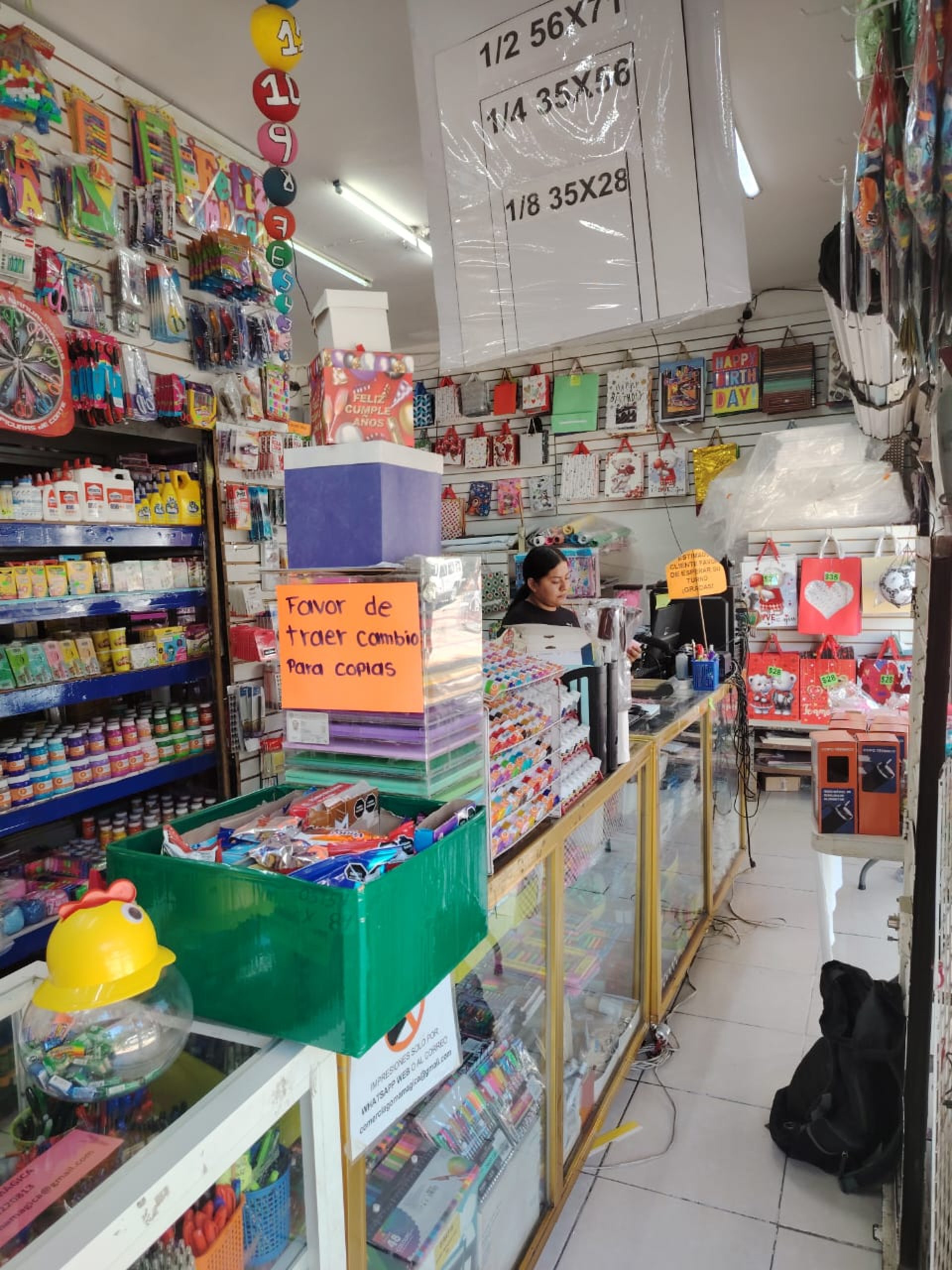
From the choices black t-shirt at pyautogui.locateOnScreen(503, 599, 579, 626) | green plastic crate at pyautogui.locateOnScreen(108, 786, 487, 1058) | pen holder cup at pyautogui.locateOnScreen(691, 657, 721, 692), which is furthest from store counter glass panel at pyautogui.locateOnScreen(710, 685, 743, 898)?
green plastic crate at pyautogui.locateOnScreen(108, 786, 487, 1058)

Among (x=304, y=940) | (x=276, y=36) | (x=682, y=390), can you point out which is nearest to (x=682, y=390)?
(x=682, y=390)

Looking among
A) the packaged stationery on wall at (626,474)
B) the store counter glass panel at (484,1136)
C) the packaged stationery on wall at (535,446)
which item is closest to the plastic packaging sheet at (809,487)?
the packaged stationery on wall at (626,474)

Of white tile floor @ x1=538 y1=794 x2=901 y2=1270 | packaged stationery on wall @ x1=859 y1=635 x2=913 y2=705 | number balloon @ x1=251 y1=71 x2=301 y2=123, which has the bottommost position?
white tile floor @ x1=538 y1=794 x2=901 y2=1270

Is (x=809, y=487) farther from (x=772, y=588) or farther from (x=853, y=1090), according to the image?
(x=853, y=1090)

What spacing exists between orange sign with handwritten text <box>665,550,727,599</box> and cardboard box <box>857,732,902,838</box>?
1502 mm

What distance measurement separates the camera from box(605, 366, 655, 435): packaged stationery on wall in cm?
717

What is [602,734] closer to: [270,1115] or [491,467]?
[270,1115]

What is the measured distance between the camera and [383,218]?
5.26m

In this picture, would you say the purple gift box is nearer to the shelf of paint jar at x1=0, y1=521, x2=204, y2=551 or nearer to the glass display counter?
the glass display counter

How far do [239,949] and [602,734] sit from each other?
1496 mm

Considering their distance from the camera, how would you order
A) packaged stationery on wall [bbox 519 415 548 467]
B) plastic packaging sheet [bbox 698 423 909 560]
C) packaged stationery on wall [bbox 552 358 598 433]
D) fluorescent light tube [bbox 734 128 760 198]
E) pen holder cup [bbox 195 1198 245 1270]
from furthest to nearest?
packaged stationery on wall [bbox 519 415 548 467]
packaged stationery on wall [bbox 552 358 598 433]
plastic packaging sheet [bbox 698 423 909 560]
fluorescent light tube [bbox 734 128 760 198]
pen holder cup [bbox 195 1198 245 1270]

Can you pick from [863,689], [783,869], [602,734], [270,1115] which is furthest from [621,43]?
[863,689]

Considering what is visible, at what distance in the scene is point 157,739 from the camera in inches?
129

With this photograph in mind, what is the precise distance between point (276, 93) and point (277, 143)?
6.3 inches
